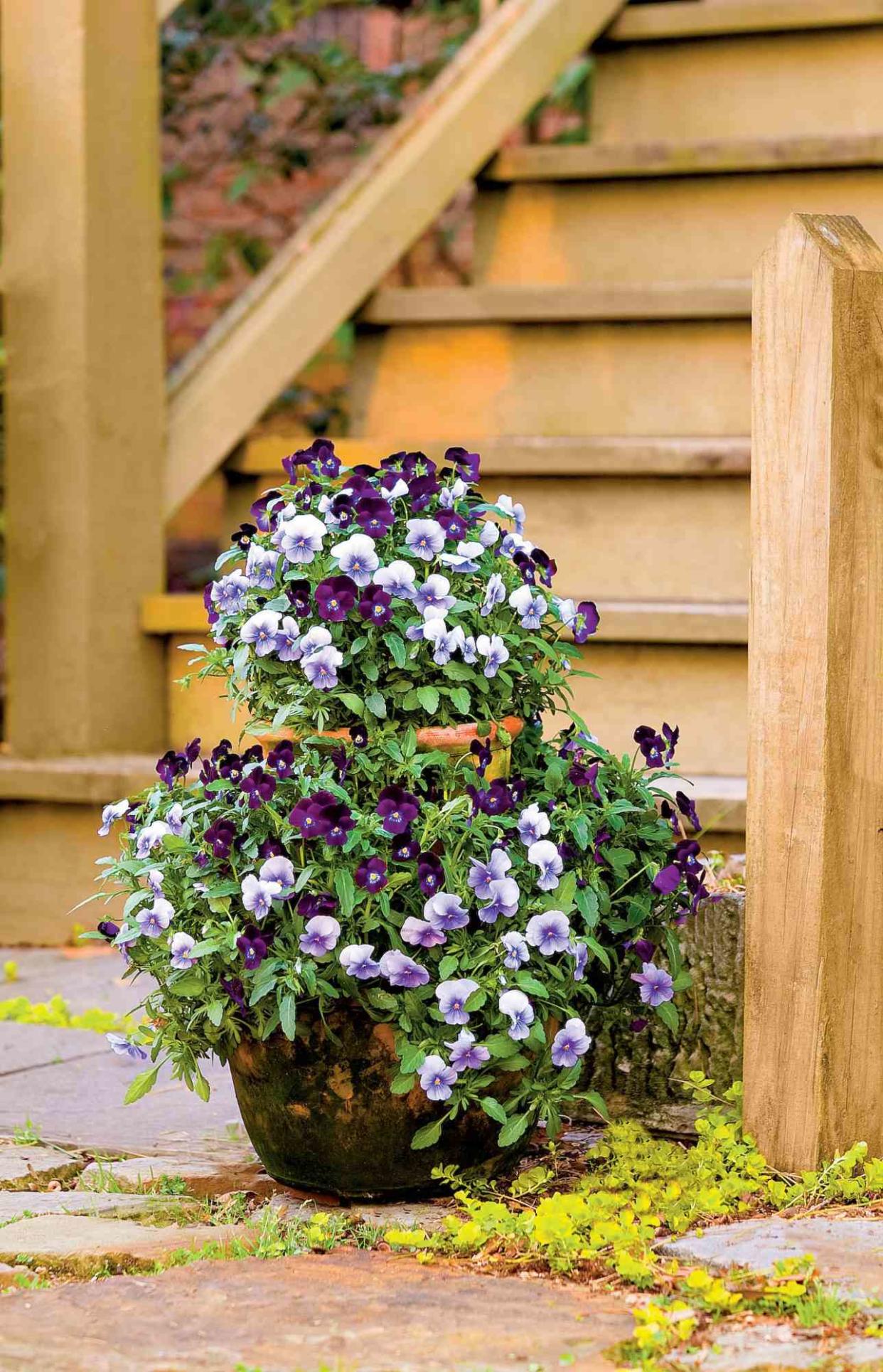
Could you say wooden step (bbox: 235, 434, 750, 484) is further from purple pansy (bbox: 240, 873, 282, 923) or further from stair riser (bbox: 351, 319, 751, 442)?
purple pansy (bbox: 240, 873, 282, 923)

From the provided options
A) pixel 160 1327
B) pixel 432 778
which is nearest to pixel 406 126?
pixel 432 778

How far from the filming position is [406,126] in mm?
4328

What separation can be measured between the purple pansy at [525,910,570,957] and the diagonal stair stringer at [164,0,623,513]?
2.12m

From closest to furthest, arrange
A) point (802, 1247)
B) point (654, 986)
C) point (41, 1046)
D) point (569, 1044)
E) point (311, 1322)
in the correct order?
1. point (311, 1322)
2. point (802, 1247)
3. point (569, 1044)
4. point (654, 986)
5. point (41, 1046)

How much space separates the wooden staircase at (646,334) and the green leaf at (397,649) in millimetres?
1431

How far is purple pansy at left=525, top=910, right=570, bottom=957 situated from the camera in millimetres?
2061

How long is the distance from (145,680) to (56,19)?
1380 millimetres

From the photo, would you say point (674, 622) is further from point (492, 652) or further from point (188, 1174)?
point (188, 1174)

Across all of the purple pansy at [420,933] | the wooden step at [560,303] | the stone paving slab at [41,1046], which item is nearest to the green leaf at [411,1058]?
the purple pansy at [420,933]

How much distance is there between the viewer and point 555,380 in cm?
412

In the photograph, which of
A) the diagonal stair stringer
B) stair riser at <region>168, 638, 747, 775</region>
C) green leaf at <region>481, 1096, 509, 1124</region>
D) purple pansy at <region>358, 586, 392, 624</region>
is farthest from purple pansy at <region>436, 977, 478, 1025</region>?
the diagonal stair stringer

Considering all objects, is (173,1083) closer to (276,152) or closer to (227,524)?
(227,524)

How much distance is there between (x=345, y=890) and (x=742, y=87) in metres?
3.03

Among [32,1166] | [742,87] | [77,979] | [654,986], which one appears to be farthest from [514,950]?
[742,87]
